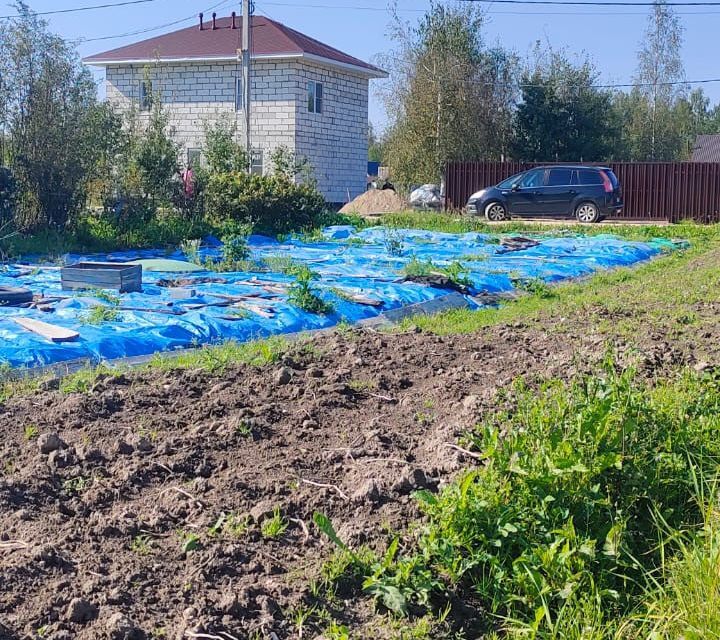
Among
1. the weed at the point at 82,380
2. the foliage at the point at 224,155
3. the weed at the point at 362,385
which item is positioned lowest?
the weed at the point at 82,380

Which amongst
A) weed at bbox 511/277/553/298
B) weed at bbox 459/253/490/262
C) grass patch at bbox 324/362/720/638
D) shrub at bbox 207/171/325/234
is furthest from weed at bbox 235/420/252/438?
shrub at bbox 207/171/325/234

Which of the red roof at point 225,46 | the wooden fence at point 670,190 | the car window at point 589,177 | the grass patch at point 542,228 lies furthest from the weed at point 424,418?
the red roof at point 225,46

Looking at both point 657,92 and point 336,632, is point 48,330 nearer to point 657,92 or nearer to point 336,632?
point 336,632

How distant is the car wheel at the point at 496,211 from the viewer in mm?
28156

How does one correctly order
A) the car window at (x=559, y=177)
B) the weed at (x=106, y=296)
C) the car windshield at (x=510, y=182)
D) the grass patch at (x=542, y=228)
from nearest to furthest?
the weed at (x=106, y=296), the grass patch at (x=542, y=228), the car window at (x=559, y=177), the car windshield at (x=510, y=182)

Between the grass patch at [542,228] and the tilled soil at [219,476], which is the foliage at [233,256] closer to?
the tilled soil at [219,476]

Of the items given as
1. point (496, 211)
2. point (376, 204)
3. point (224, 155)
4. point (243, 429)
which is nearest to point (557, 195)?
point (496, 211)

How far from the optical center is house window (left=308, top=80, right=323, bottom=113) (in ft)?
113

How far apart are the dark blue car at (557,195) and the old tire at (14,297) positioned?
19.0 metres

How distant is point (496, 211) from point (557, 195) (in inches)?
76.7

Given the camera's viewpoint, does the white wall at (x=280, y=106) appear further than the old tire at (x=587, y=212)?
Yes

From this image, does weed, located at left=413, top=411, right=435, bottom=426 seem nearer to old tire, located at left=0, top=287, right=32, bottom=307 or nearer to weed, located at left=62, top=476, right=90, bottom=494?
weed, located at left=62, top=476, right=90, bottom=494

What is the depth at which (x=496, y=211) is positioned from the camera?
28281 millimetres

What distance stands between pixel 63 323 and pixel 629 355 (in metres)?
5.70
